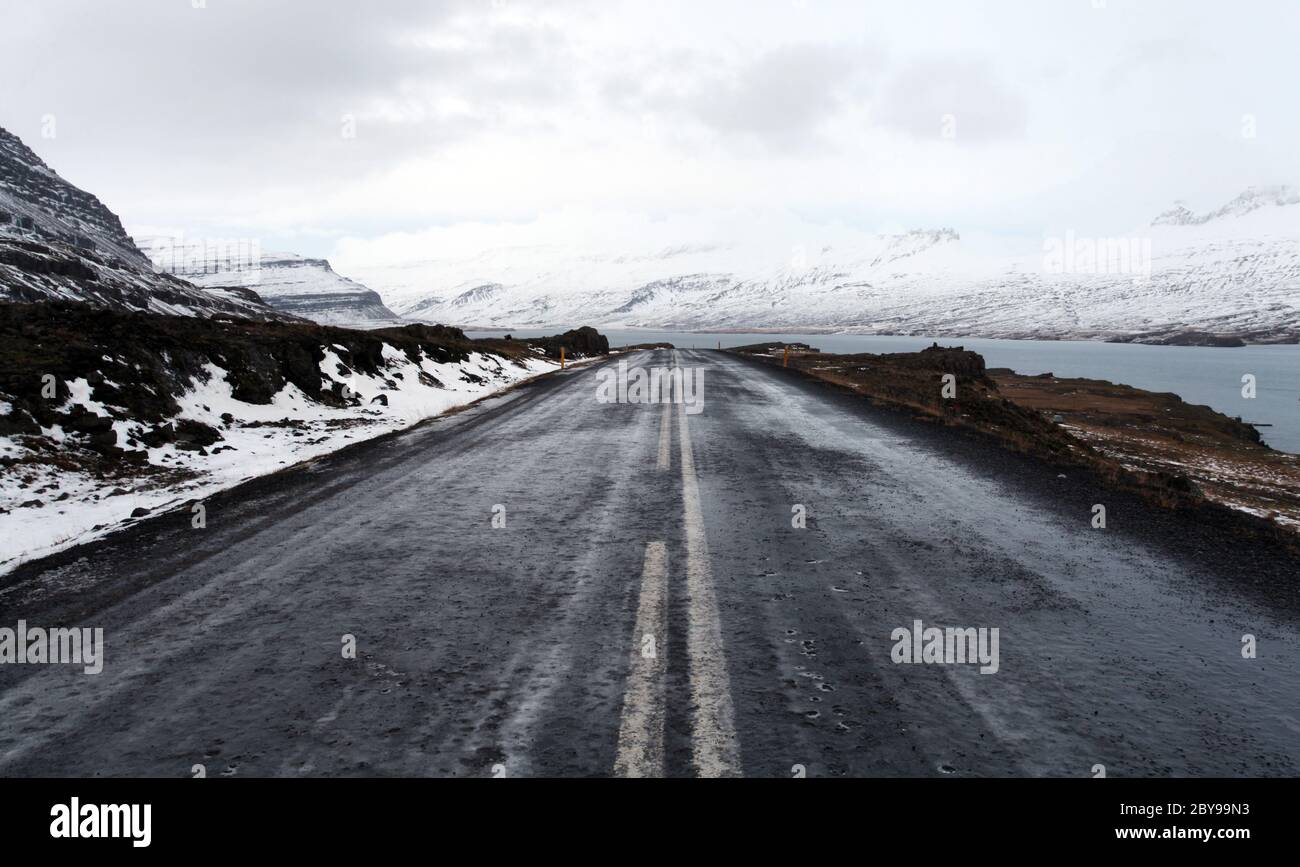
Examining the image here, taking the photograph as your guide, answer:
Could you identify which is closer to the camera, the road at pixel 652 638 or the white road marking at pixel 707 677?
the white road marking at pixel 707 677

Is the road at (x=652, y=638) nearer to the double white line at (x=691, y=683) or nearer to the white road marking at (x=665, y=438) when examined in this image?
the double white line at (x=691, y=683)

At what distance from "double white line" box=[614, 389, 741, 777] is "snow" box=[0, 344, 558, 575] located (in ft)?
17.4

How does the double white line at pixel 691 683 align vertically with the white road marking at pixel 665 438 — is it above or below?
below

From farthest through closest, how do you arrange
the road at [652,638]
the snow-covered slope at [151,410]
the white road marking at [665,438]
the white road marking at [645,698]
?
the white road marking at [665,438] < the snow-covered slope at [151,410] < the road at [652,638] < the white road marking at [645,698]

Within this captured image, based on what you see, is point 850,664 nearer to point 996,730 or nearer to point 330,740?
point 996,730

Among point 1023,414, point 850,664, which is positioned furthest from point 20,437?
point 1023,414

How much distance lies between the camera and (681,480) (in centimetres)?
886

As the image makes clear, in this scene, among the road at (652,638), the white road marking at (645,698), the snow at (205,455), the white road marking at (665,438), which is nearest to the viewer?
the white road marking at (645,698)

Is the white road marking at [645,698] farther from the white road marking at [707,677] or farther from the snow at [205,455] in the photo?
the snow at [205,455]

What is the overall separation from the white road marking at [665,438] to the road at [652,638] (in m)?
1.87

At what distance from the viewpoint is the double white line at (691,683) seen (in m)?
2.96

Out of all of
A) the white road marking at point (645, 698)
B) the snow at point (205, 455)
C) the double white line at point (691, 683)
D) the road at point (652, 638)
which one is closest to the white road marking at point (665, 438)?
the road at point (652, 638)
